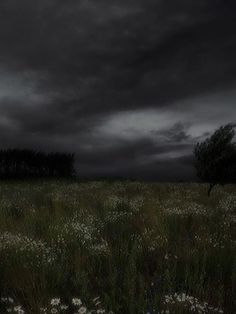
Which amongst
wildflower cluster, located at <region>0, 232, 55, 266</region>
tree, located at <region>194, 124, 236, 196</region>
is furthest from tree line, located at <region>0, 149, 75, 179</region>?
wildflower cluster, located at <region>0, 232, 55, 266</region>

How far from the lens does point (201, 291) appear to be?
448cm

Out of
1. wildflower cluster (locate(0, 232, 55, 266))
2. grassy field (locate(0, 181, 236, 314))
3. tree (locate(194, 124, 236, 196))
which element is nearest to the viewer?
grassy field (locate(0, 181, 236, 314))

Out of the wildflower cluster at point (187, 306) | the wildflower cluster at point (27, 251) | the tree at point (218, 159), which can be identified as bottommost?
the wildflower cluster at point (187, 306)

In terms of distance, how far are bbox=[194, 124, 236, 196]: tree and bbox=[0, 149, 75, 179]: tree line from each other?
1692 inches

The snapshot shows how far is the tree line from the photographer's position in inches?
2340

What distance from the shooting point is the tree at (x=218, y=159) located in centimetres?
1752

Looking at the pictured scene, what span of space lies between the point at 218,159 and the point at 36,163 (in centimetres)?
4695

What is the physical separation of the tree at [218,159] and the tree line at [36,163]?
141 feet

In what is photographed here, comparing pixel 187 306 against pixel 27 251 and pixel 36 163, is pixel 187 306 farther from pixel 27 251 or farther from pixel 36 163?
pixel 36 163

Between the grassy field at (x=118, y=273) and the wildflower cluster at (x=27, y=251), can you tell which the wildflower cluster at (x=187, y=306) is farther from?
the wildflower cluster at (x=27, y=251)

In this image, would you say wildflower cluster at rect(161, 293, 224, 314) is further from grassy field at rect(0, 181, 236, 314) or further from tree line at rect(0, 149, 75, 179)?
tree line at rect(0, 149, 75, 179)

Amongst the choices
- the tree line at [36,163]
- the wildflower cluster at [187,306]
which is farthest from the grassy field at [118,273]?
the tree line at [36,163]

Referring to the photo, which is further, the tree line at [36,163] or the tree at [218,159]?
the tree line at [36,163]

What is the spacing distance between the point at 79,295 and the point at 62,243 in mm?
2553
